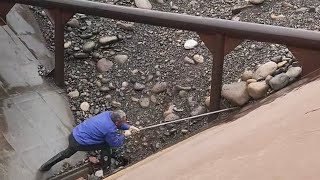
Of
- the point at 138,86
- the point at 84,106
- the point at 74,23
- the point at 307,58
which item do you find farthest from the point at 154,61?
the point at 307,58

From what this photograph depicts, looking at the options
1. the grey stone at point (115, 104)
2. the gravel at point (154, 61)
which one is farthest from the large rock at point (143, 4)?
the grey stone at point (115, 104)

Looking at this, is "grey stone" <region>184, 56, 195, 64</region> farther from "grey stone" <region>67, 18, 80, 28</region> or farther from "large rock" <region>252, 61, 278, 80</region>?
"grey stone" <region>67, 18, 80, 28</region>

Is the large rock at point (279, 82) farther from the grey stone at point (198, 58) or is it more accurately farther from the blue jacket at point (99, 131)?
the blue jacket at point (99, 131)

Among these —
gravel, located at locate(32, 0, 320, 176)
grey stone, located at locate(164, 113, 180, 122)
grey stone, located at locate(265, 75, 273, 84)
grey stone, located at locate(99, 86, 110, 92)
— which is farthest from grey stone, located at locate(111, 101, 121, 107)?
grey stone, located at locate(265, 75, 273, 84)

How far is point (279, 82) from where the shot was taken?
17.5 feet

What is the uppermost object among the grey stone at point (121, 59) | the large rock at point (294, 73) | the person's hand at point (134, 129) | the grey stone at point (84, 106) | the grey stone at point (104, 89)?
the large rock at point (294, 73)

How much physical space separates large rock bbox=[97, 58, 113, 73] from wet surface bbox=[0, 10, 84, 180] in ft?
1.64

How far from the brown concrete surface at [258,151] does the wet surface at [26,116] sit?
5.02 feet

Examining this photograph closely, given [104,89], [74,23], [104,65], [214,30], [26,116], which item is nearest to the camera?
[214,30]

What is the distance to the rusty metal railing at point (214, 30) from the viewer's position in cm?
502

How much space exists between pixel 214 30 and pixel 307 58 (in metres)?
0.83

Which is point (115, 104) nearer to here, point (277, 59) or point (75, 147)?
point (75, 147)

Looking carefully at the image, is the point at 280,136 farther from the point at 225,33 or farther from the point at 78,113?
the point at 78,113

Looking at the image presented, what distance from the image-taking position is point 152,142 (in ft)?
19.4
